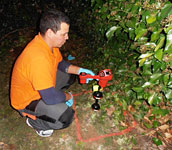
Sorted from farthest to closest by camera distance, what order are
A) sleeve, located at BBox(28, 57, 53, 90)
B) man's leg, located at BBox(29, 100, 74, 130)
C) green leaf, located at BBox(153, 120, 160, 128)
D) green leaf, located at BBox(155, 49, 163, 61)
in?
1. green leaf, located at BBox(153, 120, 160, 128)
2. man's leg, located at BBox(29, 100, 74, 130)
3. sleeve, located at BBox(28, 57, 53, 90)
4. green leaf, located at BBox(155, 49, 163, 61)

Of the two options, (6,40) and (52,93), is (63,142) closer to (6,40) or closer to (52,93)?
(52,93)

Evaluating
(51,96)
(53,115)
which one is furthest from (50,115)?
(51,96)

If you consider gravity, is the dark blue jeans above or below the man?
below

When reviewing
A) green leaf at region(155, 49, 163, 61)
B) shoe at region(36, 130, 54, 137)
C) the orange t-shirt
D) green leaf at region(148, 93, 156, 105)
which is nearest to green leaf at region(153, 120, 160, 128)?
green leaf at region(148, 93, 156, 105)

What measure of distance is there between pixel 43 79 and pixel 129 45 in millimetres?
1606

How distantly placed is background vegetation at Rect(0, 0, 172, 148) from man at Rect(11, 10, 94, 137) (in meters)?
0.72

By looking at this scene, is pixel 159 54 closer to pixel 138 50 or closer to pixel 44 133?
pixel 138 50

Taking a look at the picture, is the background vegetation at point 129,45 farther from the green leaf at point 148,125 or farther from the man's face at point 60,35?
the man's face at point 60,35

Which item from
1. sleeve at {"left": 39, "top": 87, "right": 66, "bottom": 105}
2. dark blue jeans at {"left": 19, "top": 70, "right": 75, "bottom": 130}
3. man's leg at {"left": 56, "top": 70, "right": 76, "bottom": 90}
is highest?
sleeve at {"left": 39, "top": 87, "right": 66, "bottom": 105}

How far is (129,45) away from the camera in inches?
99.4

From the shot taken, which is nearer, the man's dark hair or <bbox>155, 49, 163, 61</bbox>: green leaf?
<bbox>155, 49, 163, 61</bbox>: green leaf

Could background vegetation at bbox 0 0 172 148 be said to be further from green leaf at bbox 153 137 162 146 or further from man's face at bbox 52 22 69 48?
man's face at bbox 52 22 69 48

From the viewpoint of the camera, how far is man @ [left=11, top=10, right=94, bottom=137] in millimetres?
1738

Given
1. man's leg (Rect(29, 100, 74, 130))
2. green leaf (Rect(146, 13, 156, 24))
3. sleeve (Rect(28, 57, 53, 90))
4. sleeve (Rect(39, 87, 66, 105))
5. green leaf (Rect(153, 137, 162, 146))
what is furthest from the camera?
green leaf (Rect(153, 137, 162, 146))
